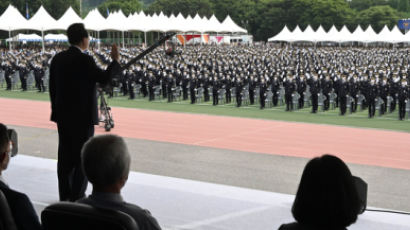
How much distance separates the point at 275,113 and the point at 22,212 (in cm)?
1910

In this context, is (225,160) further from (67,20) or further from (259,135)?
(67,20)

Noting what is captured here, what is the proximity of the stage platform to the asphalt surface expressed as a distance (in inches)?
70.2

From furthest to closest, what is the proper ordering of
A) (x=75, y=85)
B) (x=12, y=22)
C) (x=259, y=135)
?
(x=12, y=22) → (x=259, y=135) → (x=75, y=85)

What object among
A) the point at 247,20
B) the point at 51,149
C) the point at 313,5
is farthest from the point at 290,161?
the point at 247,20

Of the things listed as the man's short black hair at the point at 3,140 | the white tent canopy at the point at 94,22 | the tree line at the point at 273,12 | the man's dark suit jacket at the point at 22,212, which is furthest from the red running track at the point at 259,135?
the tree line at the point at 273,12

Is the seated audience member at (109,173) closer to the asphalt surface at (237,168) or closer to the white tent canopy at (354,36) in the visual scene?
the asphalt surface at (237,168)

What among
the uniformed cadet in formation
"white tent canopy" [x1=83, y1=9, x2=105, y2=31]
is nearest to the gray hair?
the uniformed cadet in formation

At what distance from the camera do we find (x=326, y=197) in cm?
229

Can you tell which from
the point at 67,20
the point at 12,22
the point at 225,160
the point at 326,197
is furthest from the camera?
the point at 67,20

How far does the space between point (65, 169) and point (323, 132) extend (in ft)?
39.4

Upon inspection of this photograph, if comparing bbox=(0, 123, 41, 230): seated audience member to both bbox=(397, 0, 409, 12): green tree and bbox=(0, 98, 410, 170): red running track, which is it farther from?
bbox=(397, 0, 409, 12): green tree

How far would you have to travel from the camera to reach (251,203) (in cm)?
700

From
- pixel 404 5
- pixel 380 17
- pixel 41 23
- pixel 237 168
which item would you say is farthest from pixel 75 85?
pixel 404 5

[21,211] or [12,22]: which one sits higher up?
[12,22]
